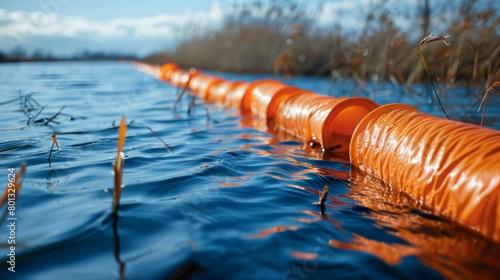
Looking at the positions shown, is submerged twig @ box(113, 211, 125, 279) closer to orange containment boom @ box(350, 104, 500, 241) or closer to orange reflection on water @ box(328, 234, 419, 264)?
orange reflection on water @ box(328, 234, 419, 264)

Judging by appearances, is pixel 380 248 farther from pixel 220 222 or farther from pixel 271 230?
pixel 220 222

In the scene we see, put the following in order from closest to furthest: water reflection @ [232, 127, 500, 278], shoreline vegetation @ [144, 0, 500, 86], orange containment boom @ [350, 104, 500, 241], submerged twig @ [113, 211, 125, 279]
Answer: submerged twig @ [113, 211, 125, 279], water reflection @ [232, 127, 500, 278], orange containment boom @ [350, 104, 500, 241], shoreline vegetation @ [144, 0, 500, 86]

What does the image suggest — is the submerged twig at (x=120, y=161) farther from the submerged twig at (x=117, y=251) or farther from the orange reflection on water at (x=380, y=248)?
the orange reflection on water at (x=380, y=248)

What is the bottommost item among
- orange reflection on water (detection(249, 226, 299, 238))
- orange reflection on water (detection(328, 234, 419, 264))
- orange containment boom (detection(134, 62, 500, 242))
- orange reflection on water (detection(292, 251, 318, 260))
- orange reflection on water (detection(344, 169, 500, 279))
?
orange reflection on water (detection(249, 226, 299, 238))

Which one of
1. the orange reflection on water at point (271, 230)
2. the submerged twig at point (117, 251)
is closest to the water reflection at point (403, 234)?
the orange reflection on water at point (271, 230)

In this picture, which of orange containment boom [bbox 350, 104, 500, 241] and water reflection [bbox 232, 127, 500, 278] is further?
orange containment boom [bbox 350, 104, 500, 241]

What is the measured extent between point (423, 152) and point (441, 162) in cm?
17

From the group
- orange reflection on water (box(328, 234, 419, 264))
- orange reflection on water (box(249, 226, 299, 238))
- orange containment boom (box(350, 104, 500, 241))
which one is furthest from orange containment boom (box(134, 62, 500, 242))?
orange reflection on water (box(249, 226, 299, 238))

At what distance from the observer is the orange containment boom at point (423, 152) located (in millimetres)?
1979

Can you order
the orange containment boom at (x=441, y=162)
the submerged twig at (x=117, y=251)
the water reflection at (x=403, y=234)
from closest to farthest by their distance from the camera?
the submerged twig at (x=117, y=251) < the water reflection at (x=403, y=234) < the orange containment boom at (x=441, y=162)

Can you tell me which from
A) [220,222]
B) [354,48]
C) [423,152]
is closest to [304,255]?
[220,222]

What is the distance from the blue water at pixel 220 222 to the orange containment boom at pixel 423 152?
0.10 m

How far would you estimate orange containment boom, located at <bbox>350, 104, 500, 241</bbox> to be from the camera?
6.42 feet

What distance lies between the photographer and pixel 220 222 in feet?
7.11
